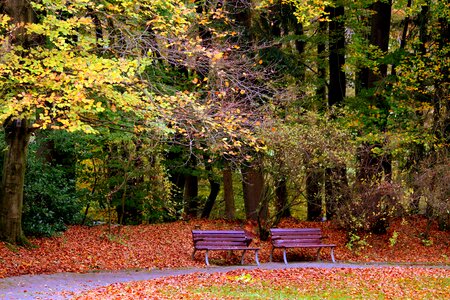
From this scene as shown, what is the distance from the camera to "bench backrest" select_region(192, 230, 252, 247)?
1540cm

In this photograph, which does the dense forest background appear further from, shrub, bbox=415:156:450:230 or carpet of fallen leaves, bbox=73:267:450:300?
carpet of fallen leaves, bbox=73:267:450:300

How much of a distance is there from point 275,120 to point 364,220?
12.6ft

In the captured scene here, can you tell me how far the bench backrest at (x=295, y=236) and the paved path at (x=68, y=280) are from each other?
44.9 inches

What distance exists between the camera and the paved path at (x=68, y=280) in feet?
33.0

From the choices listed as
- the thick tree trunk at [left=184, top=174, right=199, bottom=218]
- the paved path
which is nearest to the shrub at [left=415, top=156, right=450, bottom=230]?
the paved path

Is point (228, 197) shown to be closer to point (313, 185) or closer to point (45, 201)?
point (313, 185)

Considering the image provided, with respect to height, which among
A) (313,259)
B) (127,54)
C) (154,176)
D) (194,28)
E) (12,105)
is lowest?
(313,259)

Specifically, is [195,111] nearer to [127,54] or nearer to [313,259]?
[127,54]

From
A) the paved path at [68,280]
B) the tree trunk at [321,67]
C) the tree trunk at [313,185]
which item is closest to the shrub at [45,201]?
the paved path at [68,280]

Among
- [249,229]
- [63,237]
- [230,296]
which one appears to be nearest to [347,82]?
[249,229]

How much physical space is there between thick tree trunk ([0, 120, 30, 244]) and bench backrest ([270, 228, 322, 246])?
6.46 metres

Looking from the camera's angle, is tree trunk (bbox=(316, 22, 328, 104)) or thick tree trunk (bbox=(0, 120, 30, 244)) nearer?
thick tree trunk (bbox=(0, 120, 30, 244))

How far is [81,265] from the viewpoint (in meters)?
13.7

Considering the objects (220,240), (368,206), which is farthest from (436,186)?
(220,240)
